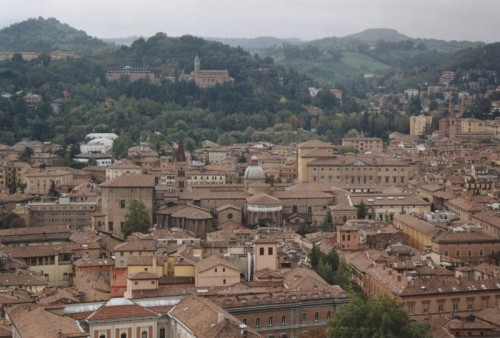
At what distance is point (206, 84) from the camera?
104 meters

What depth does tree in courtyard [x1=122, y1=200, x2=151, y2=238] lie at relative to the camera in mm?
43406

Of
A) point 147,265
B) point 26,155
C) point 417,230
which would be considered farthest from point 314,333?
point 26,155

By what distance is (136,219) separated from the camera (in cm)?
4375

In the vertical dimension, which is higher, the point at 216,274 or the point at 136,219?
the point at 216,274

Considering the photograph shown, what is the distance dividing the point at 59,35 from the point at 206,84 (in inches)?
2890

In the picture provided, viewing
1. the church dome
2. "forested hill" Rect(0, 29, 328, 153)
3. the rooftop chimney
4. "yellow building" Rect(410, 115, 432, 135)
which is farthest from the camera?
"yellow building" Rect(410, 115, 432, 135)

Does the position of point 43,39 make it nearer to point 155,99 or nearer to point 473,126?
point 155,99

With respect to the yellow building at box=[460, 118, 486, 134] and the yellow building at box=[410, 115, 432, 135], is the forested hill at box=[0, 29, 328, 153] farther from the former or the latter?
the yellow building at box=[460, 118, 486, 134]

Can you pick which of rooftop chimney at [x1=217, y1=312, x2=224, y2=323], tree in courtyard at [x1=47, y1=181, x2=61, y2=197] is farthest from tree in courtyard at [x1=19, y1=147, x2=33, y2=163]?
rooftop chimney at [x1=217, y1=312, x2=224, y2=323]

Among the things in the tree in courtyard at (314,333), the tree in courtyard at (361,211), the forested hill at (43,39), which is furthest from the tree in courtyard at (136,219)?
the forested hill at (43,39)

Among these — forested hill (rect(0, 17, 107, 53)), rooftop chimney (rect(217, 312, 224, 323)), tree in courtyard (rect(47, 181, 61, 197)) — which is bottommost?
tree in courtyard (rect(47, 181, 61, 197))

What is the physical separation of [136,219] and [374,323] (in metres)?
22.3

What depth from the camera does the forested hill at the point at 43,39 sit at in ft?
468

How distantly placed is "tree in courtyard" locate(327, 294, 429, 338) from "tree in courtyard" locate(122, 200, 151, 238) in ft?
68.9
